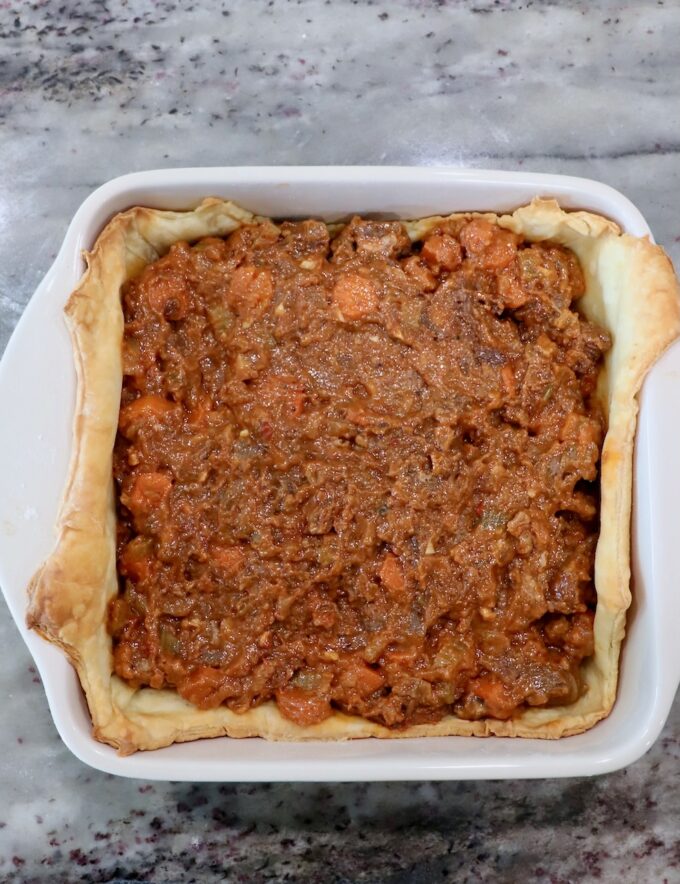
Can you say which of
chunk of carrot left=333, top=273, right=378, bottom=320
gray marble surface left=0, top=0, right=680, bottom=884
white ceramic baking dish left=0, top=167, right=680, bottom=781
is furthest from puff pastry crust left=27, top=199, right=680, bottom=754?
gray marble surface left=0, top=0, right=680, bottom=884

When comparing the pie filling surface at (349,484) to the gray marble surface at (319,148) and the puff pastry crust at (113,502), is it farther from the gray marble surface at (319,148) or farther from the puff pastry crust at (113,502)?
the gray marble surface at (319,148)

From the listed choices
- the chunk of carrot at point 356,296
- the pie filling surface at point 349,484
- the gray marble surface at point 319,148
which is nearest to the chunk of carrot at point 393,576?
the pie filling surface at point 349,484

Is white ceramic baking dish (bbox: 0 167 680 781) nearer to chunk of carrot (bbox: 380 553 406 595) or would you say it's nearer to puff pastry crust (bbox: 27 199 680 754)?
puff pastry crust (bbox: 27 199 680 754)

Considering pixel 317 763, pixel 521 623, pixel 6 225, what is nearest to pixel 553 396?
pixel 521 623

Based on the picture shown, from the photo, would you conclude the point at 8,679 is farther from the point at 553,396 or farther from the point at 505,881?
the point at 553,396

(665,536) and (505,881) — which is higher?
(665,536)

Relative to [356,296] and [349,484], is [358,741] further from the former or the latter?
[356,296]
